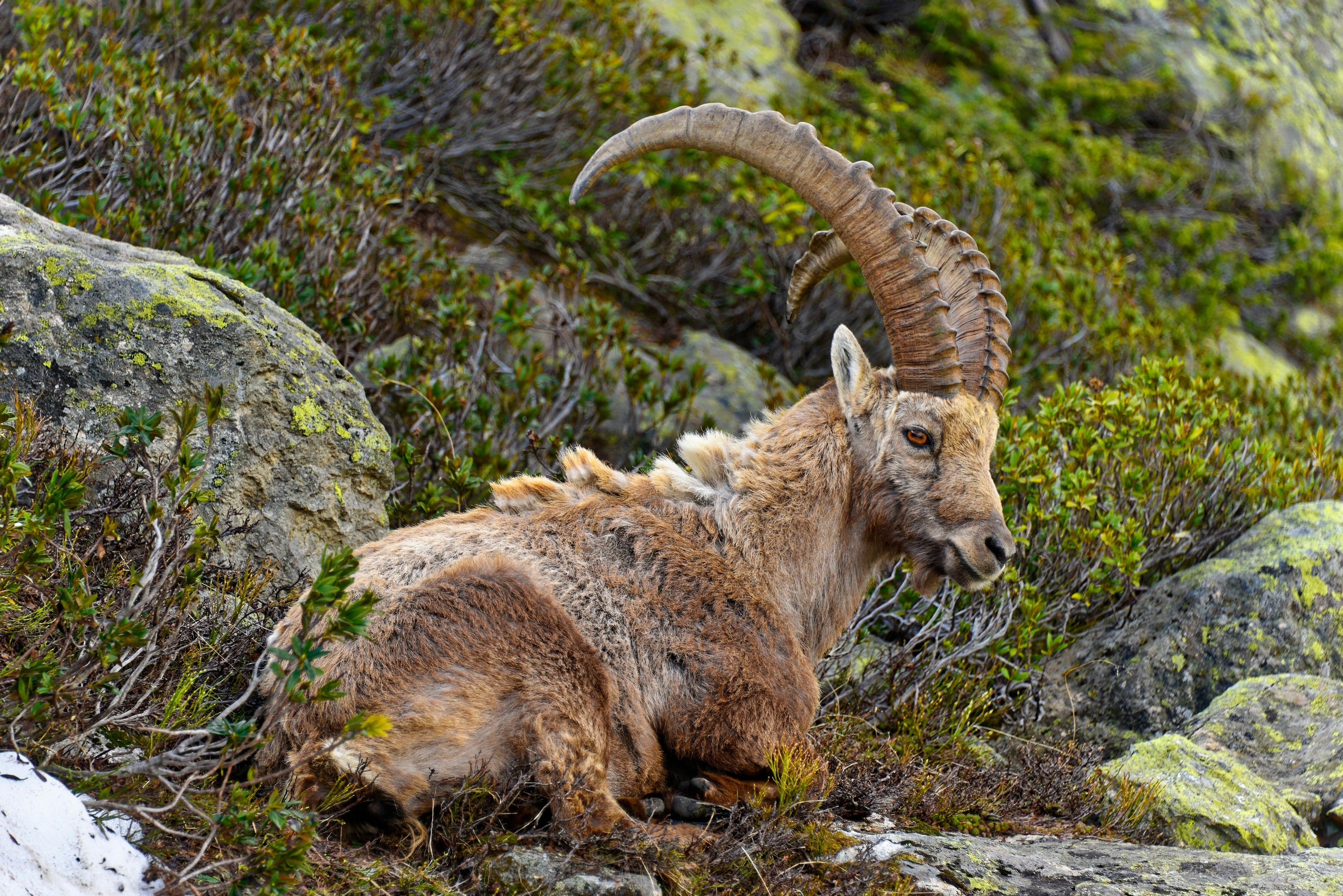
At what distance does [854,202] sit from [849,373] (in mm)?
775

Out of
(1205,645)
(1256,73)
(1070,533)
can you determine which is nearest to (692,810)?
(1070,533)

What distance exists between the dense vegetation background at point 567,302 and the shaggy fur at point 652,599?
0.34m

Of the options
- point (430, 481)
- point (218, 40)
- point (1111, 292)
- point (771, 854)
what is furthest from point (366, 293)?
point (1111, 292)

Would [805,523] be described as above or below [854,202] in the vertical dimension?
below

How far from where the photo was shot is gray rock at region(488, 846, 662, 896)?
130 inches

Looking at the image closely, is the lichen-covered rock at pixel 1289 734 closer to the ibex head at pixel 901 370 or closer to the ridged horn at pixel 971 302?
the ibex head at pixel 901 370

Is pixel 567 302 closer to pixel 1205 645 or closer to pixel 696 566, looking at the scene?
pixel 696 566

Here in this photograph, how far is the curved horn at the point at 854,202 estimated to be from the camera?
4.66 metres

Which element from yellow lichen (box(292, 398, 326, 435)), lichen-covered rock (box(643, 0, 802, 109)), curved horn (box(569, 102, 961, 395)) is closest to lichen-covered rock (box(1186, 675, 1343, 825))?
curved horn (box(569, 102, 961, 395))

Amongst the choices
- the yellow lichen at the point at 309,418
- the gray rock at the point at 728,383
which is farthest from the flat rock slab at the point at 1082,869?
the gray rock at the point at 728,383

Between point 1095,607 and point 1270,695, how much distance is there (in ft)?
4.58

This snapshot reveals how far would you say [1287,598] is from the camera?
20.6 feet

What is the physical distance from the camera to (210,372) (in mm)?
4688

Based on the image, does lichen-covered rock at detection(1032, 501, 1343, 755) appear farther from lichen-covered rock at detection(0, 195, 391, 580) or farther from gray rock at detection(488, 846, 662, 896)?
lichen-covered rock at detection(0, 195, 391, 580)
